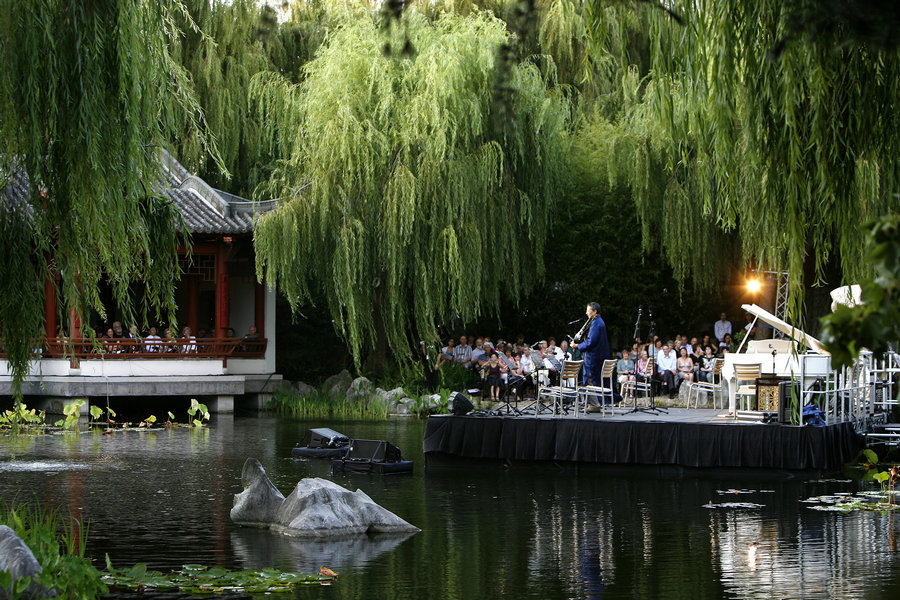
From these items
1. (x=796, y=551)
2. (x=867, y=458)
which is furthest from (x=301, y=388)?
(x=796, y=551)

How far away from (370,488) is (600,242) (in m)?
14.3

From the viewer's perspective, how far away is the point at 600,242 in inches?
1036

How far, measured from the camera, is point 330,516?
1011 cm

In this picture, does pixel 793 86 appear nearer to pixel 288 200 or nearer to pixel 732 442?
pixel 732 442

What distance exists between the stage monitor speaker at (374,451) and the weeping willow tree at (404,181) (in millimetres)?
7364

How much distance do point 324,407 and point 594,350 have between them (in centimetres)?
960

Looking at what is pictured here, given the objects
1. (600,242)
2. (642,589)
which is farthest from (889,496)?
(600,242)

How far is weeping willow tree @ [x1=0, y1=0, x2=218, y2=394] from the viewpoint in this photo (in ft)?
22.7

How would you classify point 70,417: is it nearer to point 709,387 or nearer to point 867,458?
point 709,387

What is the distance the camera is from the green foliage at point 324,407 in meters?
23.6

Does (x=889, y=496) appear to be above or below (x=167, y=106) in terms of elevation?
below

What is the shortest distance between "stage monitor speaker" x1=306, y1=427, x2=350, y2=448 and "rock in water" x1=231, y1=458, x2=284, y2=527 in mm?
5073

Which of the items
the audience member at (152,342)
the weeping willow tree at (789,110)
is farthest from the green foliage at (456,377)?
the weeping willow tree at (789,110)

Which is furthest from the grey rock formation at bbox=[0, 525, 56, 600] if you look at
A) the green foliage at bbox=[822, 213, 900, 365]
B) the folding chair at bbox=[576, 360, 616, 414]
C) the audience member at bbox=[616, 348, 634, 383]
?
the audience member at bbox=[616, 348, 634, 383]
